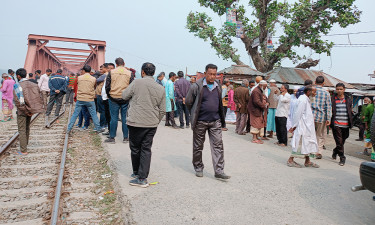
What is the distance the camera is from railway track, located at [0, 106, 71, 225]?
3.04 m

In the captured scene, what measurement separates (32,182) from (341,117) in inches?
238

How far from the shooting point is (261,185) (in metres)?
4.09

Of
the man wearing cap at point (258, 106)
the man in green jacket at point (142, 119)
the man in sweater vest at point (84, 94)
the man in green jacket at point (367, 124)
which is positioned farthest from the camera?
the man in green jacket at point (367, 124)

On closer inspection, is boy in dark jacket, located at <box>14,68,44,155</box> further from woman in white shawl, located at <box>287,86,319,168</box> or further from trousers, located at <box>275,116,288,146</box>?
trousers, located at <box>275,116,288,146</box>

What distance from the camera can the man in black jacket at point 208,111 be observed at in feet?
13.6

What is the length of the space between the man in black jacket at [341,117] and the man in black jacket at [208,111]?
3058 millimetres

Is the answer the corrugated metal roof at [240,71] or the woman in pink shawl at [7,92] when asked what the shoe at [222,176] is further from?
the corrugated metal roof at [240,71]

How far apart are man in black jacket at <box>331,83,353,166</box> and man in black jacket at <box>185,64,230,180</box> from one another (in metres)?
3.06

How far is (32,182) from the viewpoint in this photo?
4059 mm

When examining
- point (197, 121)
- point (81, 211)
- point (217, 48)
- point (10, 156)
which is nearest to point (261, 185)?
point (197, 121)

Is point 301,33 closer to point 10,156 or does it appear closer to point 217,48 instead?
point 217,48

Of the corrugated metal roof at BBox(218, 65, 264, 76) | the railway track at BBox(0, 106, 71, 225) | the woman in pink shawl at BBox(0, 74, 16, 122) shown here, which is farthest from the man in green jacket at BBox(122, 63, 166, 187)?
the corrugated metal roof at BBox(218, 65, 264, 76)

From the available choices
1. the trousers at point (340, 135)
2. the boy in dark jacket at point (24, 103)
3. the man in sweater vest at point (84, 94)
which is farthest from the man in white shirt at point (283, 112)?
the boy in dark jacket at point (24, 103)

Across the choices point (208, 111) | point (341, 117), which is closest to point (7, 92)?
point (208, 111)
